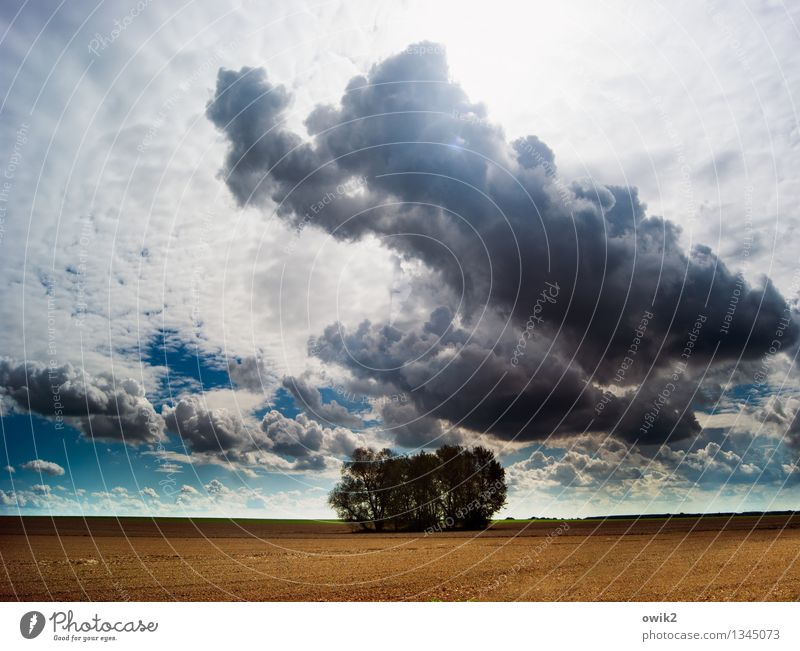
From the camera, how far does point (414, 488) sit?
2776 inches

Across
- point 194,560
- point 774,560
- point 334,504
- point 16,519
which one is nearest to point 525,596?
point 774,560

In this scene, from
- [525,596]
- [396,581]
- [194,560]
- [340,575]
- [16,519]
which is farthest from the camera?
[16,519]

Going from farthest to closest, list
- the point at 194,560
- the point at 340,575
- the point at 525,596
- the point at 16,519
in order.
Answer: the point at 16,519, the point at 194,560, the point at 340,575, the point at 525,596

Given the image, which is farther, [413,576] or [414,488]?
[414,488]

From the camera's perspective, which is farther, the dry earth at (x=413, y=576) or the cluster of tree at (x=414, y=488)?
the cluster of tree at (x=414, y=488)

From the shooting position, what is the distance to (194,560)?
39188mm

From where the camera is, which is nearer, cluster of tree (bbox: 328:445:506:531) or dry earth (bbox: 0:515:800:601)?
dry earth (bbox: 0:515:800:601)

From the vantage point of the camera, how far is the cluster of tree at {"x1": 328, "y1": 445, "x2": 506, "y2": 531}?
6969 centimetres

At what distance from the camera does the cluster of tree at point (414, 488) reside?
69.7 m

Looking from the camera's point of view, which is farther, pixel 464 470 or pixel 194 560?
pixel 464 470
